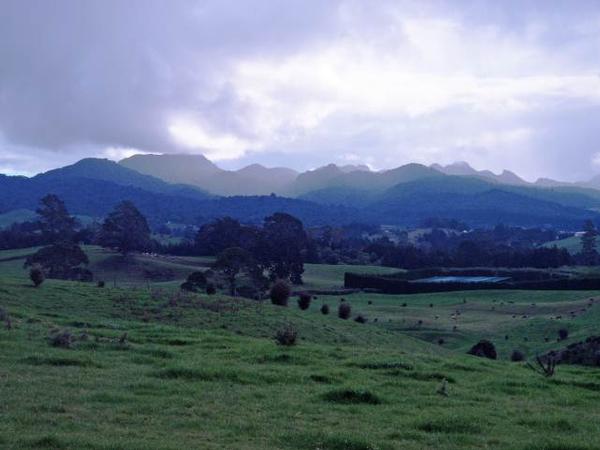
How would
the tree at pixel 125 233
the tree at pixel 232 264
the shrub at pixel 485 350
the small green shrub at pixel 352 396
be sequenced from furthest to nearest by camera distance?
the tree at pixel 125 233 → the tree at pixel 232 264 → the shrub at pixel 485 350 → the small green shrub at pixel 352 396

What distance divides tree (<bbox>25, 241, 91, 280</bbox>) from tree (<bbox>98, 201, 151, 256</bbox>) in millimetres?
22413

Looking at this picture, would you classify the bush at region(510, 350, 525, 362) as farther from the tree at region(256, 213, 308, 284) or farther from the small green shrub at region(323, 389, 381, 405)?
the tree at region(256, 213, 308, 284)

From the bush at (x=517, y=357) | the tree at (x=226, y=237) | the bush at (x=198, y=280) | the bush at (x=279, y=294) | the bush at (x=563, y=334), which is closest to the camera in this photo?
the bush at (x=517, y=357)

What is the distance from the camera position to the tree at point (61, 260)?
85.1 m

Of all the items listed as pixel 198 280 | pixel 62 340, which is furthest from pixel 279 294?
pixel 62 340

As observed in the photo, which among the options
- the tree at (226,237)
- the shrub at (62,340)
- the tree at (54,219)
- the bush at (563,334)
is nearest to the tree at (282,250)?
the tree at (226,237)

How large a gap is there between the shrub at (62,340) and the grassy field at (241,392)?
367 mm

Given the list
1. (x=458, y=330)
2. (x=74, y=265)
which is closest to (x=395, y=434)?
(x=458, y=330)

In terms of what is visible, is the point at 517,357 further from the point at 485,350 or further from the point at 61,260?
the point at 61,260

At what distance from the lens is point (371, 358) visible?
24.9 meters

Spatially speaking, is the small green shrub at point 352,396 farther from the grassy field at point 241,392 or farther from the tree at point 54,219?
the tree at point 54,219

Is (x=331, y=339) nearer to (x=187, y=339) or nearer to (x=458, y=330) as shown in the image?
(x=187, y=339)

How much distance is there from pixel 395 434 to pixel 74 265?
78007mm

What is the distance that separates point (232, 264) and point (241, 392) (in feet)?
192
